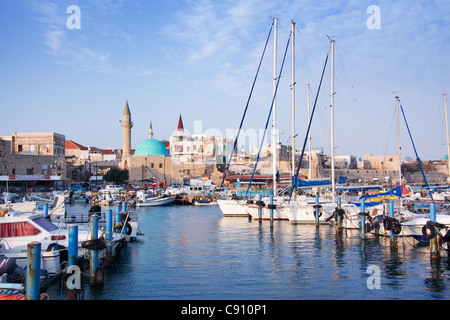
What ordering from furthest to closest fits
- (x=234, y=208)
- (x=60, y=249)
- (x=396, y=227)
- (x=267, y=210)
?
(x=234, y=208), (x=267, y=210), (x=396, y=227), (x=60, y=249)

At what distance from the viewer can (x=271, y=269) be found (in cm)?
1474

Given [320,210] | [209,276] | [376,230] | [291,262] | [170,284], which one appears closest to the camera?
[170,284]

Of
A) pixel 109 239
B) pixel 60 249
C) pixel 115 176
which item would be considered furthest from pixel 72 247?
pixel 115 176

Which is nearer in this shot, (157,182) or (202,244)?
(202,244)

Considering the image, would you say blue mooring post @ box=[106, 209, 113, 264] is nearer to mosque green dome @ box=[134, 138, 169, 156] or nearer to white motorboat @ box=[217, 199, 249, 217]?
white motorboat @ box=[217, 199, 249, 217]

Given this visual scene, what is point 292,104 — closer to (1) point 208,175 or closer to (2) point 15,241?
(2) point 15,241

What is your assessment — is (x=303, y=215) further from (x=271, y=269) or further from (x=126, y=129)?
(x=126, y=129)

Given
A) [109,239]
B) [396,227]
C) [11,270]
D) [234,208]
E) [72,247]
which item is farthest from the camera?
[234,208]

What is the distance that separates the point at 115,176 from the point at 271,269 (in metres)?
57.2

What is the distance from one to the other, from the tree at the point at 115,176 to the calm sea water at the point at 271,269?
47286 millimetres

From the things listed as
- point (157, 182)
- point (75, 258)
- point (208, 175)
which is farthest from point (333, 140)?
point (208, 175)

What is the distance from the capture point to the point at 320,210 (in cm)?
2628

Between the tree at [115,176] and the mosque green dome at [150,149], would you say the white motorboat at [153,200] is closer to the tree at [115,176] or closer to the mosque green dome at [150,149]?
the tree at [115,176]
